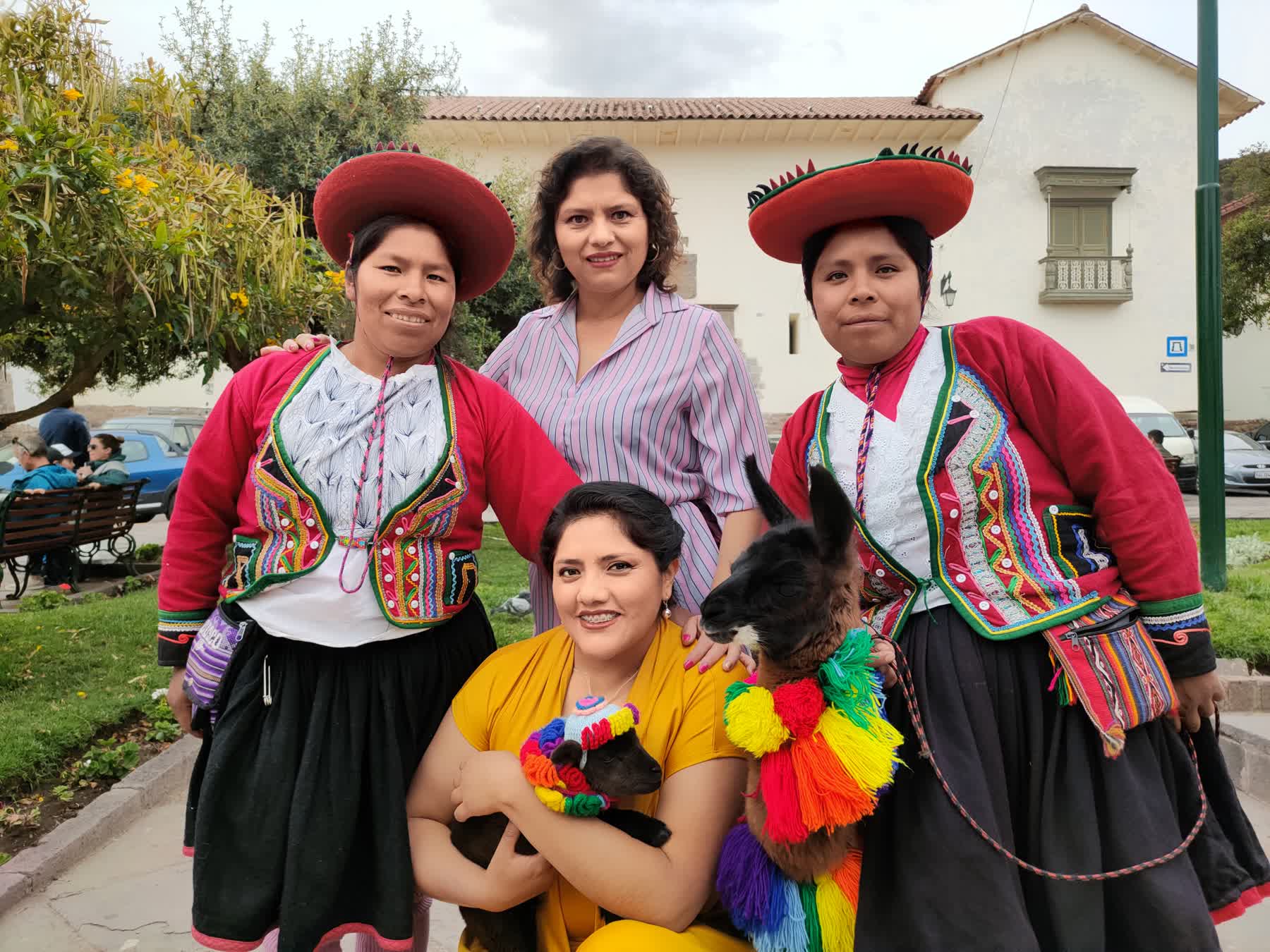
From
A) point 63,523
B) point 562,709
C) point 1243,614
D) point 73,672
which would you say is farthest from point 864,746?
point 63,523

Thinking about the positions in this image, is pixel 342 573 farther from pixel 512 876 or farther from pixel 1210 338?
pixel 1210 338

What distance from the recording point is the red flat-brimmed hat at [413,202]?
78.9 inches

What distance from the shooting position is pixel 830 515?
1.55 metres

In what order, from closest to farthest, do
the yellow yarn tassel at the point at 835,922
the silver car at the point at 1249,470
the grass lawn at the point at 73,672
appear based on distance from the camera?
1. the yellow yarn tassel at the point at 835,922
2. the grass lawn at the point at 73,672
3. the silver car at the point at 1249,470

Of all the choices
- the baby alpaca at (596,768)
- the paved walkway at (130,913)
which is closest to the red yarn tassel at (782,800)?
the baby alpaca at (596,768)

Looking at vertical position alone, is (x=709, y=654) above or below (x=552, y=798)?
above

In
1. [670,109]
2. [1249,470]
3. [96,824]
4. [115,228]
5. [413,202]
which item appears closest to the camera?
[413,202]

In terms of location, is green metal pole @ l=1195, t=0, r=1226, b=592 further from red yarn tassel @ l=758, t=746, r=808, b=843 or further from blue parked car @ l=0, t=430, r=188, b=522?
blue parked car @ l=0, t=430, r=188, b=522

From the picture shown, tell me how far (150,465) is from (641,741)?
1214 centimetres

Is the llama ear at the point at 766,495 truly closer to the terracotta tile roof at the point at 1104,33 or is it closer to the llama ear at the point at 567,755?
the llama ear at the point at 567,755

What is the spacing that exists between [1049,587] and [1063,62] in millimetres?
20779

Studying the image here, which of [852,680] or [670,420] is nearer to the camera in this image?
[852,680]

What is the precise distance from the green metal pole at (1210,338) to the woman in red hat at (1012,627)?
15.4 ft

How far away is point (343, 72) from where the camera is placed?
1088 centimetres
